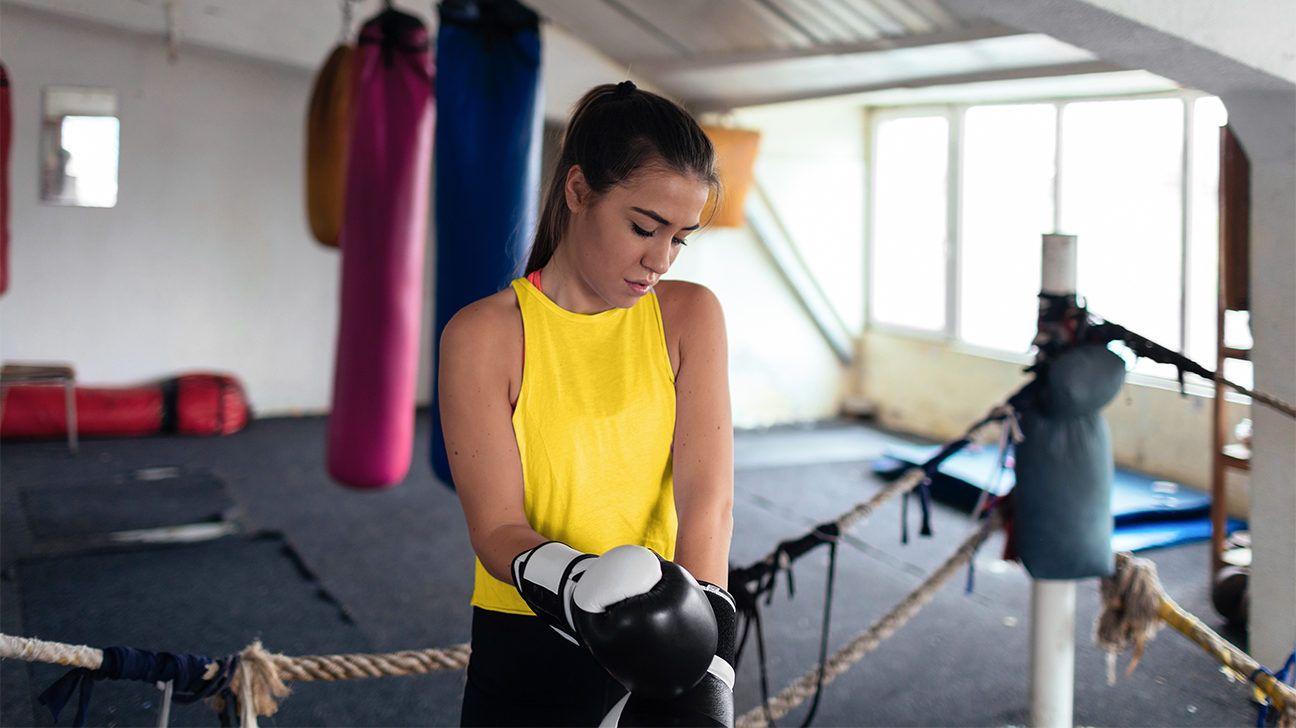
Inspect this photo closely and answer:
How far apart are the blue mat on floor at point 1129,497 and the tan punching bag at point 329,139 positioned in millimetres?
2876

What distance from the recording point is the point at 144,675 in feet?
5.72

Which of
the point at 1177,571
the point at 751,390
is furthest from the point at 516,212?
the point at 751,390

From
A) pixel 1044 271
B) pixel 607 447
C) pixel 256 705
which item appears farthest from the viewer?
pixel 1044 271

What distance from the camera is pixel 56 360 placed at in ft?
22.2

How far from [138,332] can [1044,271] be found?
608 cm

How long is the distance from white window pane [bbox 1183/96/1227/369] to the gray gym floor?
132 centimetres

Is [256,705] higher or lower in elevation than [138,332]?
lower

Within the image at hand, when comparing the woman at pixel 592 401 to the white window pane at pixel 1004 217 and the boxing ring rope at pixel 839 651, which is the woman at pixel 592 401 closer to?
the boxing ring rope at pixel 839 651

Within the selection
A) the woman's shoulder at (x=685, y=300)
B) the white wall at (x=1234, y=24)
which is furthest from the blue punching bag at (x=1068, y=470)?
the woman's shoulder at (x=685, y=300)

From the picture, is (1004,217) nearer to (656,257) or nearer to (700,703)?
(656,257)

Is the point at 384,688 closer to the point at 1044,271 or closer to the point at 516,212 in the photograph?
the point at 516,212

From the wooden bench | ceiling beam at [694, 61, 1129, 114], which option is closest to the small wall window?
the wooden bench

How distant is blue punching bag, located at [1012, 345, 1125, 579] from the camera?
98.0 inches

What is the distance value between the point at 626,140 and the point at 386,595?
9.60 ft
